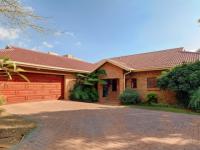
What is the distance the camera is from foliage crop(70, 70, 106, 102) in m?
19.8

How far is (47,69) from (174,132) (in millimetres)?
12669

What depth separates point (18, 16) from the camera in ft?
21.4

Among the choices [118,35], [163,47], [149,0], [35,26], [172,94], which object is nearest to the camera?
[35,26]

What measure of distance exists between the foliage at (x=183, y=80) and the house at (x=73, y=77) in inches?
56.9

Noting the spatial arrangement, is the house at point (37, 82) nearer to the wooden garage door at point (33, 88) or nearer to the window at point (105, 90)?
the wooden garage door at point (33, 88)

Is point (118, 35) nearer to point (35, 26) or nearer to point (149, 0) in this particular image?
point (149, 0)

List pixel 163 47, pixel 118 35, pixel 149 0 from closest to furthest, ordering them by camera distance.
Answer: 1. pixel 149 0
2. pixel 118 35
3. pixel 163 47

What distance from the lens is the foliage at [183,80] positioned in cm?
1430

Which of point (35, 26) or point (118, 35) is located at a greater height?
point (118, 35)

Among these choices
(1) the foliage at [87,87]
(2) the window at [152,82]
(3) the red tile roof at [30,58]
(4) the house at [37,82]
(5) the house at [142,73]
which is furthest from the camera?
(1) the foliage at [87,87]

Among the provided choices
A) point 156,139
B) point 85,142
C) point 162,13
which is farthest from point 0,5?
point 162,13

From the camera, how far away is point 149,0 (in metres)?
13.9

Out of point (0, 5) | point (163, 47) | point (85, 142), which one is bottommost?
point (85, 142)

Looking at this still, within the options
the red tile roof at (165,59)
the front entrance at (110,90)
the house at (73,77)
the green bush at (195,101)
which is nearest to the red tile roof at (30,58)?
the house at (73,77)
